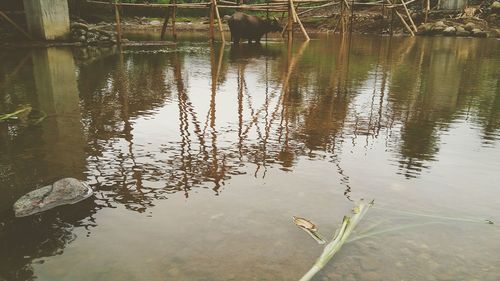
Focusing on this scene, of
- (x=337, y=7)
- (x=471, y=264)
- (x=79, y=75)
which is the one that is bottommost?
(x=471, y=264)

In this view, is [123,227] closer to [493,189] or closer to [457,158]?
[493,189]

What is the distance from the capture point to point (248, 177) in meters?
3.03

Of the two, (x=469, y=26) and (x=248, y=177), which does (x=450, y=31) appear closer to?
Answer: (x=469, y=26)

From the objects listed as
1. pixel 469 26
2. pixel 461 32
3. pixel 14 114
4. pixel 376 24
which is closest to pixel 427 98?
Result: pixel 14 114

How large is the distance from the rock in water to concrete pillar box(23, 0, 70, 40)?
472 inches

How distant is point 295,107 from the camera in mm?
5156

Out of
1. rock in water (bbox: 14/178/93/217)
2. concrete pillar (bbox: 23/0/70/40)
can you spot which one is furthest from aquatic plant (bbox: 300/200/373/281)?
concrete pillar (bbox: 23/0/70/40)

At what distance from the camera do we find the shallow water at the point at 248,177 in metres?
2.02

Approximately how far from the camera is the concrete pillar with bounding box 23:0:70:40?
12.4m

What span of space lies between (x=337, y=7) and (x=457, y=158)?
25.9 meters

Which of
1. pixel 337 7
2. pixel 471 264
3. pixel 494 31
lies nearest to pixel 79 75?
pixel 471 264

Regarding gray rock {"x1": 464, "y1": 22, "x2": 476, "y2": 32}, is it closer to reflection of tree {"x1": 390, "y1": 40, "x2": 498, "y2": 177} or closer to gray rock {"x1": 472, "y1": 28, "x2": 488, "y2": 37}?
gray rock {"x1": 472, "y1": 28, "x2": 488, "y2": 37}

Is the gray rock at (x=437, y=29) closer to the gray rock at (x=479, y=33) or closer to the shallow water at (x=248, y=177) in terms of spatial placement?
the gray rock at (x=479, y=33)

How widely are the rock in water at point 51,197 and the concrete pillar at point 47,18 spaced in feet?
39.3
